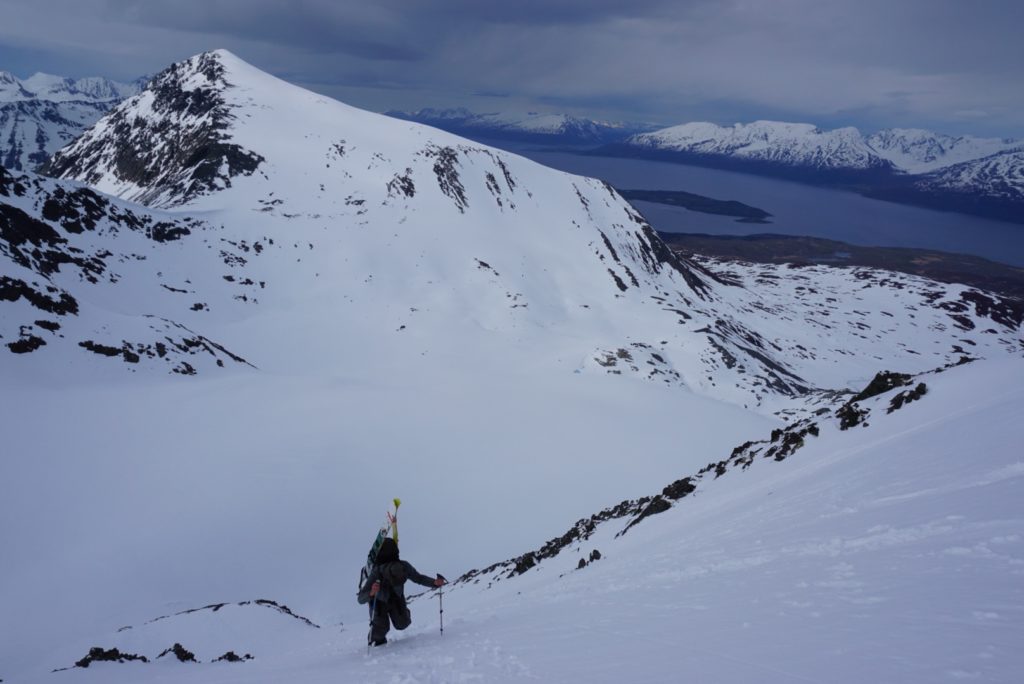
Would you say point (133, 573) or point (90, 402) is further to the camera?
point (90, 402)

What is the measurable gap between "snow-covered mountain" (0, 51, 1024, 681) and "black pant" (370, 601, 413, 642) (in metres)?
0.48

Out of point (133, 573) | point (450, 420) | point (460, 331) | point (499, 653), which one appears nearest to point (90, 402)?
point (133, 573)

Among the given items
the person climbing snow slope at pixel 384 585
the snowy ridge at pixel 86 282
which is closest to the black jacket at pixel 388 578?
the person climbing snow slope at pixel 384 585

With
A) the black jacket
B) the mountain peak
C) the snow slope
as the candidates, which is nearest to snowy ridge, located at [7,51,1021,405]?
the mountain peak

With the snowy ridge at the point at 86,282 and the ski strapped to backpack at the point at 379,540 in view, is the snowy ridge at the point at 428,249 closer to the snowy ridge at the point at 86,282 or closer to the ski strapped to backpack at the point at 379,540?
the snowy ridge at the point at 86,282

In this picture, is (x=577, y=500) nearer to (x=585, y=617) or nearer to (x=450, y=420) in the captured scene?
(x=450, y=420)

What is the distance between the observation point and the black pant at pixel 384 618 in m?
7.97

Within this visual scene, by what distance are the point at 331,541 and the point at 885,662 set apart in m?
18.7

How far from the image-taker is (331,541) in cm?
1925

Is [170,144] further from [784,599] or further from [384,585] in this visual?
[784,599]

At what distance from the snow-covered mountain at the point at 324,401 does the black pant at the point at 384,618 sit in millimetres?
484

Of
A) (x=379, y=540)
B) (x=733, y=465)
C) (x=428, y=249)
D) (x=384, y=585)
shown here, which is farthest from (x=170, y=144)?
(x=384, y=585)

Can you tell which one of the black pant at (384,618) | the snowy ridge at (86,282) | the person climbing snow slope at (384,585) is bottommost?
the black pant at (384,618)

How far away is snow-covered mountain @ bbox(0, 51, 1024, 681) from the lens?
12.9 metres
